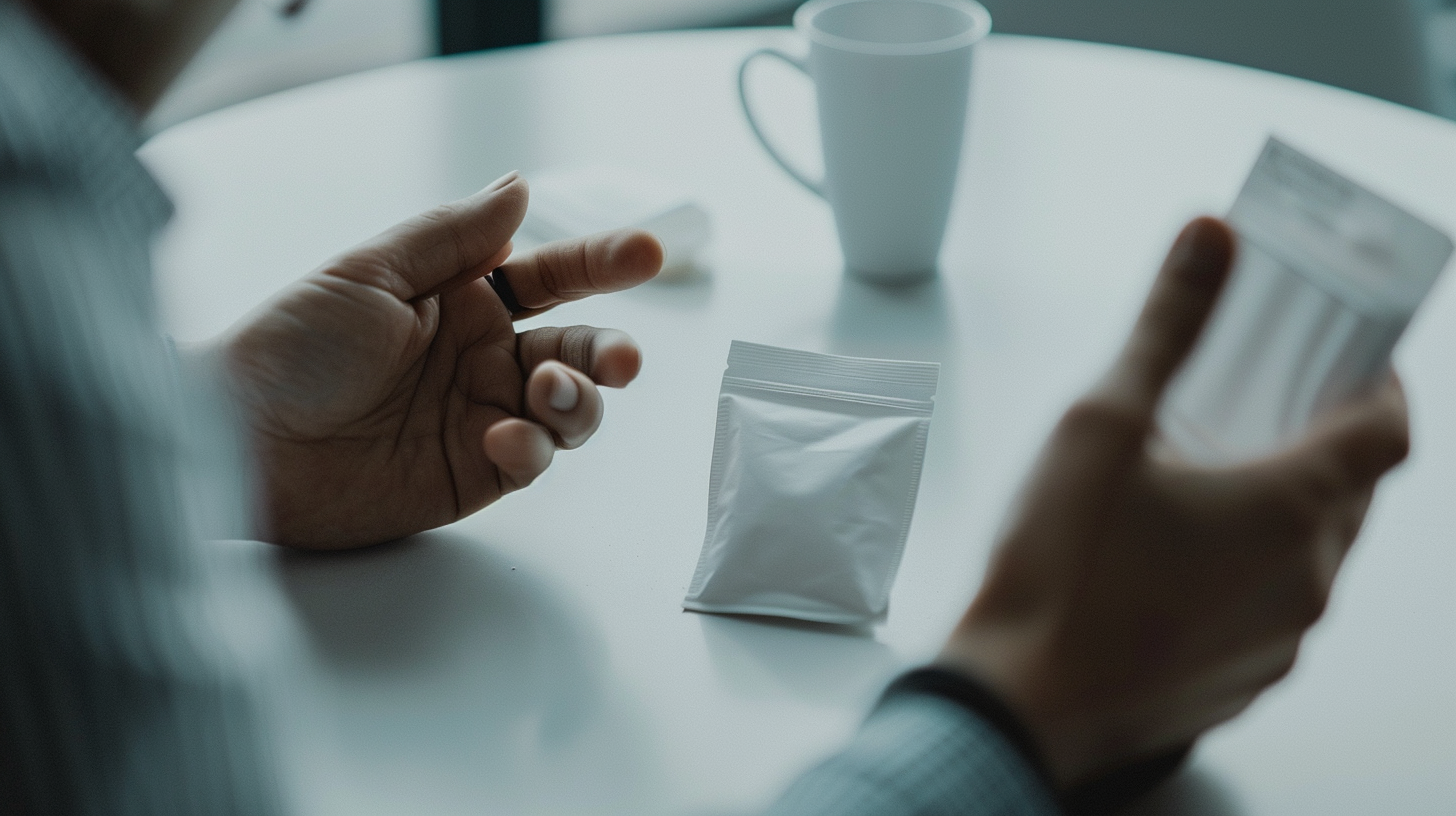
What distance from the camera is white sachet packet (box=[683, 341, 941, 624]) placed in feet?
1.68

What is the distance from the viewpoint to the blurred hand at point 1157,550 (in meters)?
0.40

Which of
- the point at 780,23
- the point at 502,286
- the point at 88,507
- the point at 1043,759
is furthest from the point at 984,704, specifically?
the point at 780,23

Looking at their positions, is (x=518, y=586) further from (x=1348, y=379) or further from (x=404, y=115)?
(x=404, y=115)

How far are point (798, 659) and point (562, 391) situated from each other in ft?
0.50

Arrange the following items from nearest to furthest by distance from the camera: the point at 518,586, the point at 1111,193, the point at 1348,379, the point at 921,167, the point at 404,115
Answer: the point at 1348,379 → the point at 518,586 → the point at 921,167 → the point at 1111,193 → the point at 404,115

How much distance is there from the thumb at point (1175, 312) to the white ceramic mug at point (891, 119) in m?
0.36

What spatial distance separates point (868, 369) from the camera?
57cm

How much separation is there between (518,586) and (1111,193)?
22.6 inches

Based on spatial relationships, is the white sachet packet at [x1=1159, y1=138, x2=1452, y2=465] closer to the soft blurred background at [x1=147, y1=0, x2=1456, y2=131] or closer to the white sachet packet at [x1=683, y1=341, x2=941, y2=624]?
the white sachet packet at [x1=683, y1=341, x2=941, y2=624]

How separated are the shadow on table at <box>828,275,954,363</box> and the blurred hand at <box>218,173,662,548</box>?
0.51ft

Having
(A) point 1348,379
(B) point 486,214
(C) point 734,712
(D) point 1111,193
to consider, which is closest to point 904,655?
(C) point 734,712

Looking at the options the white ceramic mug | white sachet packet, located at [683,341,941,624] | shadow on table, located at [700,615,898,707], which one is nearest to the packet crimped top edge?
white sachet packet, located at [683,341,941,624]

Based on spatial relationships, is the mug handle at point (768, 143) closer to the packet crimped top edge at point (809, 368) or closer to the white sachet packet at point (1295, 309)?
the packet crimped top edge at point (809, 368)

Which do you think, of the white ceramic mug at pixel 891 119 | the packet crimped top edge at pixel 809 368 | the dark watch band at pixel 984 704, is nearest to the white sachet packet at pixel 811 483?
the packet crimped top edge at pixel 809 368
